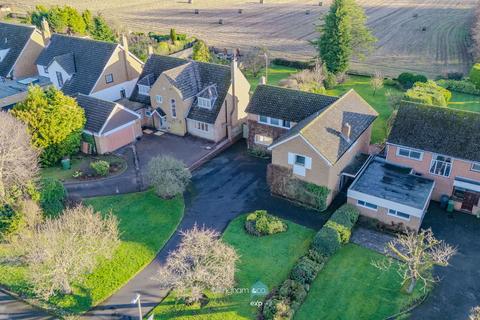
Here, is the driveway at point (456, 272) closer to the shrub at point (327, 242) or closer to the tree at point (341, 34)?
the shrub at point (327, 242)

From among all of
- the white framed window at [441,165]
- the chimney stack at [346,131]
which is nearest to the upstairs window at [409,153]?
the white framed window at [441,165]

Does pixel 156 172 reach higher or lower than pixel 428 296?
higher

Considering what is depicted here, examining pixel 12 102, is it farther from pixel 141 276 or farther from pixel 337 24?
pixel 337 24

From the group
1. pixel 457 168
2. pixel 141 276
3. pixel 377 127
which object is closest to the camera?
pixel 141 276

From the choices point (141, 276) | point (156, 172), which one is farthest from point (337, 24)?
point (141, 276)

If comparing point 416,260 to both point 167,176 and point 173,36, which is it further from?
point 173,36
